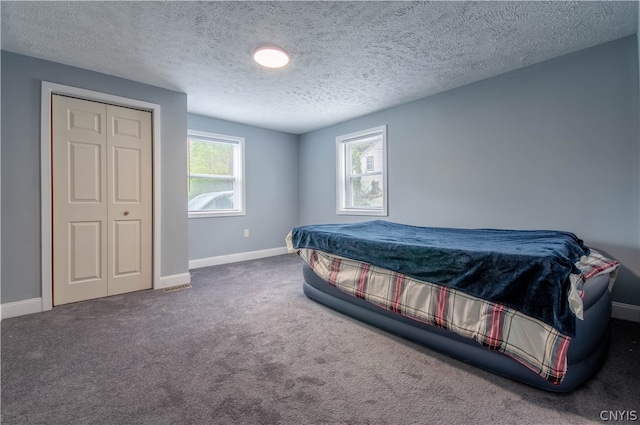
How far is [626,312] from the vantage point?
7.62 ft

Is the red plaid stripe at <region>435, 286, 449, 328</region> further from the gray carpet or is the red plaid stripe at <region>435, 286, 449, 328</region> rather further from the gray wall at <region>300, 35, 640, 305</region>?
the gray wall at <region>300, 35, 640, 305</region>

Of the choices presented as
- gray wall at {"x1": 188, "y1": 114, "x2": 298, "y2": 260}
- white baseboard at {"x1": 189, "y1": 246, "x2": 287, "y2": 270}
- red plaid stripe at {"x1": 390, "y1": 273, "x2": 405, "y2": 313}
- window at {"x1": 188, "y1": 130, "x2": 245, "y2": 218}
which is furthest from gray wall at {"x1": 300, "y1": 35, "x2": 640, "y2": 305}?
window at {"x1": 188, "y1": 130, "x2": 245, "y2": 218}

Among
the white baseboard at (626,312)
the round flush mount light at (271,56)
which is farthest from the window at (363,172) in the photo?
the white baseboard at (626,312)

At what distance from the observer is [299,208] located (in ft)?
18.6

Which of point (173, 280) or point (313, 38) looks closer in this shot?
point (313, 38)

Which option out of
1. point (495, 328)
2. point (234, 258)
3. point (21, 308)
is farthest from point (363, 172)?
point (21, 308)

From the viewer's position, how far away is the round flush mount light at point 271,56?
7.96 ft

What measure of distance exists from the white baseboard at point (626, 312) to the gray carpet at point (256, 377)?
0.12m

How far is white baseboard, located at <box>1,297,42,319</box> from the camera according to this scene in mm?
2439

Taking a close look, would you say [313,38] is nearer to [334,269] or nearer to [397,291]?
[334,269]

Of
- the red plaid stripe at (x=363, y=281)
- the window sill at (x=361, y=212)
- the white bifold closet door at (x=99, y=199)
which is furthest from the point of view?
the window sill at (x=361, y=212)

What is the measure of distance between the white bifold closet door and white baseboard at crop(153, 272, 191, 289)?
5.8 inches

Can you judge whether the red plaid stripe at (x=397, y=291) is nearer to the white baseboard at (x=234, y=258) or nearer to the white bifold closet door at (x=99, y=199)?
the white bifold closet door at (x=99, y=199)

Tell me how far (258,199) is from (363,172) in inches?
77.0
